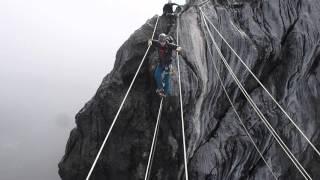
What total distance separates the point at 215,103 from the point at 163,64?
15.6ft

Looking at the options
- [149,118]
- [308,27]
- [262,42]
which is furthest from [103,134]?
[308,27]

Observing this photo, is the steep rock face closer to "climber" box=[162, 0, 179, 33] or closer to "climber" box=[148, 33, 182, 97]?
"climber" box=[162, 0, 179, 33]

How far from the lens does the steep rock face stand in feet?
57.1

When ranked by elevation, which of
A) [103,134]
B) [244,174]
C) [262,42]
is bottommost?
[244,174]

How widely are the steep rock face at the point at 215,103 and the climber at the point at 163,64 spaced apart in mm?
660

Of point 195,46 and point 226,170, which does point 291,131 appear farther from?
point 195,46

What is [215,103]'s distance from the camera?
2006 centimetres

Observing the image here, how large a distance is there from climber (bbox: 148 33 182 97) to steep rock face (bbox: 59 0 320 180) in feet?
2.17

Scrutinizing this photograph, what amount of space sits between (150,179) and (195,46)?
639cm


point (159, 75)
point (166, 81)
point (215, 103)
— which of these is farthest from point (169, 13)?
point (166, 81)

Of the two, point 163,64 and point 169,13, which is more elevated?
point 169,13

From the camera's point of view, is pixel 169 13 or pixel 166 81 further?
pixel 169 13

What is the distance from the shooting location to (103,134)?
18.2 m

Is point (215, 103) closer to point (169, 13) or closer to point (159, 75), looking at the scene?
point (159, 75)
